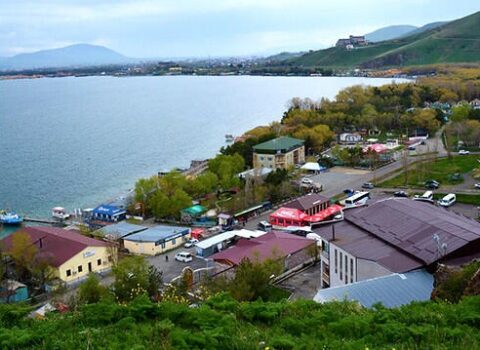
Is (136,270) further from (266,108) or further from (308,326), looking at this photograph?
(266,108)

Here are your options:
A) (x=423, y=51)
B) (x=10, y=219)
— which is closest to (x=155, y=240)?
(x=10, y=219)

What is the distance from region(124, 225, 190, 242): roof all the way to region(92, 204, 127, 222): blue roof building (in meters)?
2.75

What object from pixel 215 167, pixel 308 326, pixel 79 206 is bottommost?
pixel 79 206

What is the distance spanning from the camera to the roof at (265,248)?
33.2 ft

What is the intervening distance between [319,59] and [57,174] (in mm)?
70194

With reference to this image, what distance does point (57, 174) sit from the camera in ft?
78.6

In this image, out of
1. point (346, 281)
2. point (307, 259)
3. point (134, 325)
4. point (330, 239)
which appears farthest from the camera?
point (307, 259)

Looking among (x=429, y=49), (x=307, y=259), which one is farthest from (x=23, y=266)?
(x=429, y=49)

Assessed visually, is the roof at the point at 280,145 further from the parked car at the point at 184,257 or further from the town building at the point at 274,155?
the parked car at the point at 184,257

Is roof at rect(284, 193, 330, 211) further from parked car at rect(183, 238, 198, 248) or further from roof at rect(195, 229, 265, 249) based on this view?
parked car at rect(183, 238, 198, 248)

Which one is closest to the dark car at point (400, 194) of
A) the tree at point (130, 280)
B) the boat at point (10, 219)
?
the tree at point (130, 280)

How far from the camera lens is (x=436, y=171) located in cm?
1828

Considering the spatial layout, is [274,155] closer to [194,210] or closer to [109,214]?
[194,210]

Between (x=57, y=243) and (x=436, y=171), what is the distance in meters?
12.5
